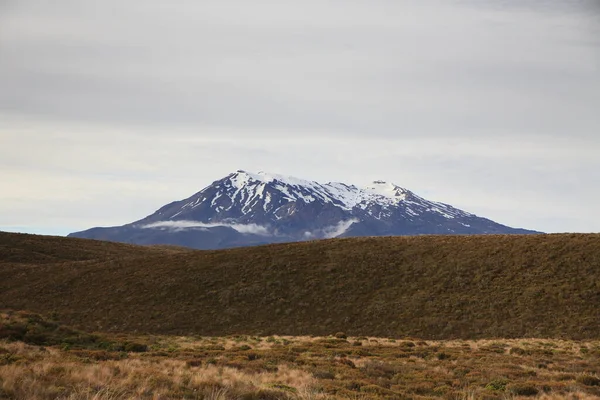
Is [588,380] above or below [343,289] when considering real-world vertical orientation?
above

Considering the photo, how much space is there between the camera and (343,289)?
56.1 metres

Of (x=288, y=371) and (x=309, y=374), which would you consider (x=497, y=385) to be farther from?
(x=288, y=371)

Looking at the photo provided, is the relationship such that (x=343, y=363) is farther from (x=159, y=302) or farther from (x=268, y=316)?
(x=159, y=302)

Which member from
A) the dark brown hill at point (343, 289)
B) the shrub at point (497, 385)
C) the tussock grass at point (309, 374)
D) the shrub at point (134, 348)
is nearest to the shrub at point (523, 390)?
the tussock grass at point (309, 374)

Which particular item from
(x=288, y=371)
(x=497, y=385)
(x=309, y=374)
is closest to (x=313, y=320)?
(x=288, y=371)

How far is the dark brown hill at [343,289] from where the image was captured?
46.7 metres

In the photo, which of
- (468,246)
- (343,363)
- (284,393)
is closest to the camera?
(284,393)

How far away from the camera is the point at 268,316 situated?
50.7 m

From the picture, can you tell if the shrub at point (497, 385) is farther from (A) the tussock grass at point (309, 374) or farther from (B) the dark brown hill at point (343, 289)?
(B) the dark brown hill at point (343, 289)

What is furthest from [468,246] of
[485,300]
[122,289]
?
[122,289]

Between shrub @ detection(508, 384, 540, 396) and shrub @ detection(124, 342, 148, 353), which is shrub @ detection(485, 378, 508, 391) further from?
shrub @ detection(124, 342, 148, 353)

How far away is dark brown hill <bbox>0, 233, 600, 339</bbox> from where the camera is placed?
153 ft

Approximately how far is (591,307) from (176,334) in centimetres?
3674

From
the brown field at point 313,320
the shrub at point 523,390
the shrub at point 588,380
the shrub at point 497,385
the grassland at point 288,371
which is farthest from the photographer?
the shrub at point 588,380
